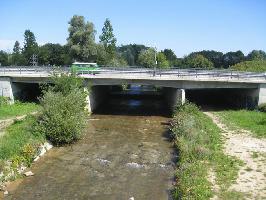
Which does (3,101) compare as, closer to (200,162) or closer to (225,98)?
(200,162)

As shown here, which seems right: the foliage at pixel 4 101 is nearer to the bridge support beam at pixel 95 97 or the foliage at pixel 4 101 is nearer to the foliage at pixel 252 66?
the bridge support beam at pixel 95 97

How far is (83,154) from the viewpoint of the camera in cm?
3466

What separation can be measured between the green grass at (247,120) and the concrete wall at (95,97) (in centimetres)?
1830

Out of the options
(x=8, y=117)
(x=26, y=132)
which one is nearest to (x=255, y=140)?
(x=26, y=132)

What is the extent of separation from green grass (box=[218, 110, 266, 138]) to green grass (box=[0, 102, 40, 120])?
84.0 feet

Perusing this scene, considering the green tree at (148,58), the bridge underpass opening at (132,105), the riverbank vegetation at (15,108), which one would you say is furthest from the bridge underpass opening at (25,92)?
the green tree at (148,58)

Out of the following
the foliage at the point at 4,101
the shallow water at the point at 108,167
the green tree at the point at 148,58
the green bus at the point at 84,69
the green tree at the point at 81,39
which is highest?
the green tree at the point at 81,39

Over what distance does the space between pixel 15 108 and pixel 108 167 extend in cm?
2586

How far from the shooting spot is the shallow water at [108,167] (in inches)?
1014

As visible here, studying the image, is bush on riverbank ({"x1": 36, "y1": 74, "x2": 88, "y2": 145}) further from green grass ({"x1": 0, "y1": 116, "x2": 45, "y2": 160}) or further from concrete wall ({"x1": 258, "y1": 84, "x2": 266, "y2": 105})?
concrete wall ({"x1": 258, "y1": 84, "x2": 266, "y2": 105})

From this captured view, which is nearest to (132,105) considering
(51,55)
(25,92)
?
(25,92)

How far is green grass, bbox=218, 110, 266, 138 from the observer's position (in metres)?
40.7

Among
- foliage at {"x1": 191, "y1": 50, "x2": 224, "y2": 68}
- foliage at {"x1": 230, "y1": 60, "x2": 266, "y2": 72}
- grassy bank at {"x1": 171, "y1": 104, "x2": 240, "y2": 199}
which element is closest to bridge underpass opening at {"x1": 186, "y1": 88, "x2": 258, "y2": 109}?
grassy bank at {"x1": 171, "y1": 104, "x2": 240, "y2": 199}

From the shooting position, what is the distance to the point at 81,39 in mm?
104875
